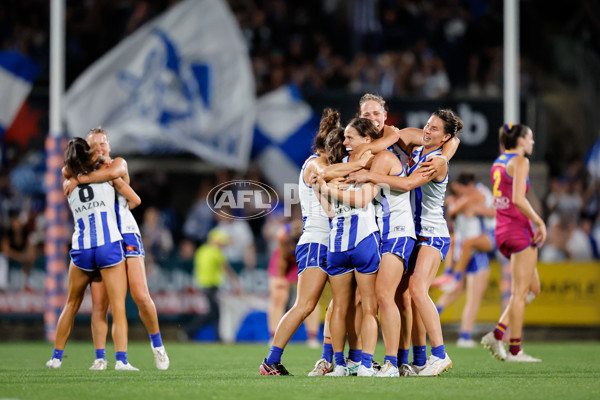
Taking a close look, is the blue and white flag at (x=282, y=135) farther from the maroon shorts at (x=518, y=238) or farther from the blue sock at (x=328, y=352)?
the blue sock at (x=328, y=352)

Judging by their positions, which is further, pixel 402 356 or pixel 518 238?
pixel 518 238

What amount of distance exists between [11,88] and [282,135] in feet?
18.3

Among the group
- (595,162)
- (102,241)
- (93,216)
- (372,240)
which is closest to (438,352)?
(372,240)

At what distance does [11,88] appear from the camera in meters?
19.2

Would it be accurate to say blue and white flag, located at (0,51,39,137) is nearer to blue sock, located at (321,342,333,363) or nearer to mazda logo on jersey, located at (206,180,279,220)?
mazda logo on jersey, located at (206,180,279,220)

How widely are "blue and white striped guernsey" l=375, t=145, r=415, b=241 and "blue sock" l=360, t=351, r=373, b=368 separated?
101cm

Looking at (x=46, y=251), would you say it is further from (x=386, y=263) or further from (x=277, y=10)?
(x=386, y=263)

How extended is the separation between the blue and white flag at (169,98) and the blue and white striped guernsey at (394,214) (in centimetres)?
1044

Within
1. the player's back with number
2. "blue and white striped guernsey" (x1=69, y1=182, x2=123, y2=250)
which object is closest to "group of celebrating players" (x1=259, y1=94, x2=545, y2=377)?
the player's back with number

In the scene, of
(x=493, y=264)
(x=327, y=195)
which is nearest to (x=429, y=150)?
(x=327, y=195)

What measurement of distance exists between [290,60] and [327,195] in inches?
528

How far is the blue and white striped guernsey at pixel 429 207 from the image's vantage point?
856 cm

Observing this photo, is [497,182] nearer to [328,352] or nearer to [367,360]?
[328,352]

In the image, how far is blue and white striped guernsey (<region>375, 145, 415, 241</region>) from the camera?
8281 millimetres
